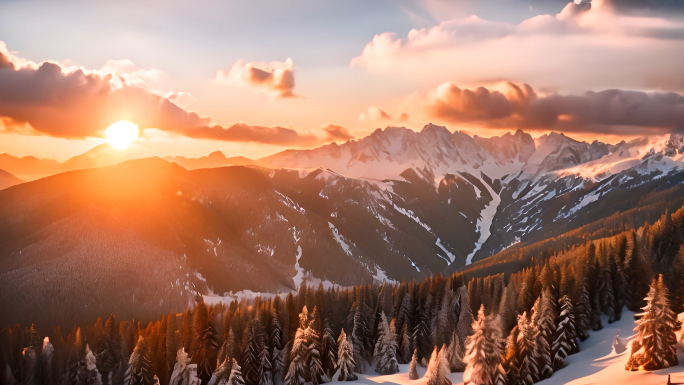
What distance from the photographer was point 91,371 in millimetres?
130625

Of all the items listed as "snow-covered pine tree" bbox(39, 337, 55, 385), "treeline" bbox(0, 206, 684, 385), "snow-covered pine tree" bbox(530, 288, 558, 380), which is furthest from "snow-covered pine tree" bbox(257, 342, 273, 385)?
"snow-covered pine tree" bbox(530, 288, 558, 380)

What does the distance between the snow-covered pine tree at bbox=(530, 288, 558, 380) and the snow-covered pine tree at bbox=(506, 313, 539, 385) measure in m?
1.46

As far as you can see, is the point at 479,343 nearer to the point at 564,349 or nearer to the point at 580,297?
the point at 564,349

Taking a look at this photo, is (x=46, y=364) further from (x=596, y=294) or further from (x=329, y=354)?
(x=596, y=294)

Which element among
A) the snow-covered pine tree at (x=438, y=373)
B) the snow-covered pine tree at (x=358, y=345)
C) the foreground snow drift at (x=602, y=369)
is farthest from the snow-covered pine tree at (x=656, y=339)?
the snow-covered pine tree at (x=358, y=345)

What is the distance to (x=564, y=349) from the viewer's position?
341 ft

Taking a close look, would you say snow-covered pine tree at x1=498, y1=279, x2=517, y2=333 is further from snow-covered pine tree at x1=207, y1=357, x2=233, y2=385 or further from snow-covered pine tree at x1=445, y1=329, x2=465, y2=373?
snow-covered pine tree at x1=207, y1=357, x2=233, y2=385

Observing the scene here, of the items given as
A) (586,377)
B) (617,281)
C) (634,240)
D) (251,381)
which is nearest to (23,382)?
(251,381)

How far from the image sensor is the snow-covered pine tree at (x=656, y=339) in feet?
261

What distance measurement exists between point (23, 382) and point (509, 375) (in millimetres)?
109812

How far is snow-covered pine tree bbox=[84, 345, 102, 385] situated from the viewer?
130000 millimetres

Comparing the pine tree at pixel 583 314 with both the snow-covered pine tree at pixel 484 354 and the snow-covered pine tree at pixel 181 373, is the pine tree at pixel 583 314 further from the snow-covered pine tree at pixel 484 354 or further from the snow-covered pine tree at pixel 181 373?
the snow-covered pine tree at pixel 181 373

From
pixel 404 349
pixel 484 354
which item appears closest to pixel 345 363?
pixel 404 349

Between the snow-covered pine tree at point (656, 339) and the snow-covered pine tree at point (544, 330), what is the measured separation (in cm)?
1439
